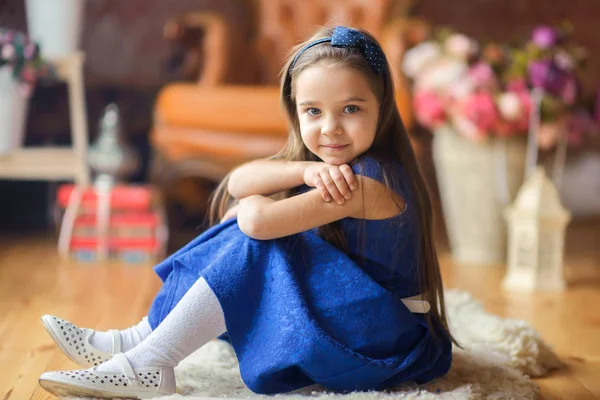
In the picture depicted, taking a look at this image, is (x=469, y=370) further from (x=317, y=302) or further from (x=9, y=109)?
(x=9, y=109)

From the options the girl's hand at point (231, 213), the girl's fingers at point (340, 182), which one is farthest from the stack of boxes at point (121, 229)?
the girl's fingers at point (340, 182)

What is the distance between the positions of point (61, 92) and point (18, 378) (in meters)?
2.05

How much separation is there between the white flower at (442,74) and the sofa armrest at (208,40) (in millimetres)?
764

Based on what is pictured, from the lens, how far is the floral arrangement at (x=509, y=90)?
8.23ft

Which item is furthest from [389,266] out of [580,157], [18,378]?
[580,157]

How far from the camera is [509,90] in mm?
2576

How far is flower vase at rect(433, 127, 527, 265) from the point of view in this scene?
2.66 m

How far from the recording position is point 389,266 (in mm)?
1406

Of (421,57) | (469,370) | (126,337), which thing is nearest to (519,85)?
(421,57)

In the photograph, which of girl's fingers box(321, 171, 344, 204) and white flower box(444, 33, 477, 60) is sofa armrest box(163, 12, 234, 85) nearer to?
white flower box(444, 33, 477, 60)

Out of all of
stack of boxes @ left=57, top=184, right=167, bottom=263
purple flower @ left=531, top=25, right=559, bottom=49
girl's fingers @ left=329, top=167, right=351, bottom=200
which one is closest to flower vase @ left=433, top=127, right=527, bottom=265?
purple flower @ left=531, top=25, right=559, bottom=49

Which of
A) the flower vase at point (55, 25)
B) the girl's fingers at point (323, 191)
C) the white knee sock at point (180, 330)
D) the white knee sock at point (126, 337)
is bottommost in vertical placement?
the white knee sock at point (126, 337)

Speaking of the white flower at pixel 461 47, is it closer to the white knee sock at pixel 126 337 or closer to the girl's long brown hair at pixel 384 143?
the girl's long brown hair at pixel 384 143

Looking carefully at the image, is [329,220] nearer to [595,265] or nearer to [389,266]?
[389,266]
